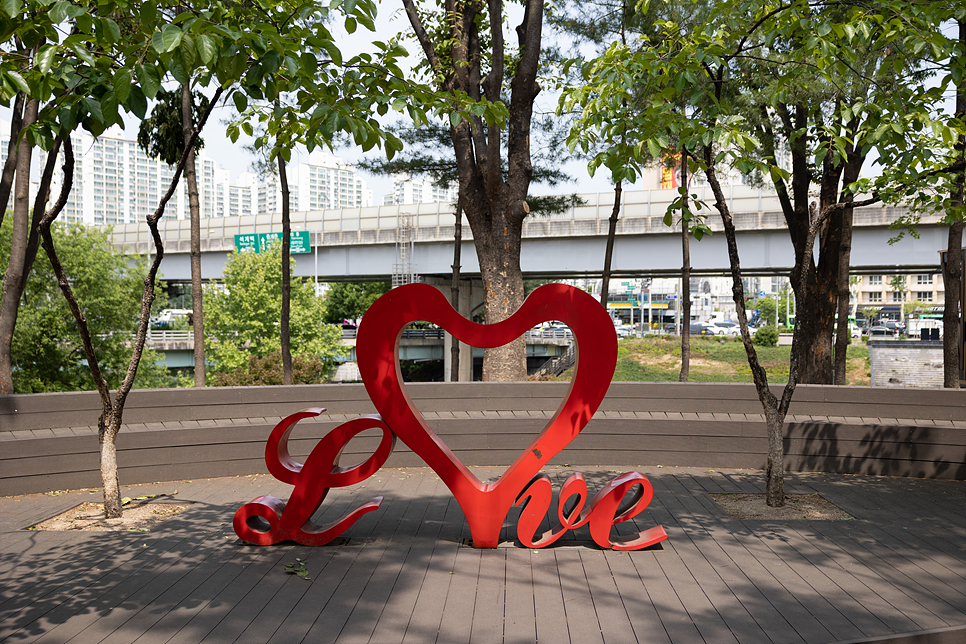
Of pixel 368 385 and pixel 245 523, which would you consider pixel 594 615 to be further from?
pixel 245 523

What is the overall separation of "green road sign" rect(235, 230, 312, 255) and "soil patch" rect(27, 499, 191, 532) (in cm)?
2389

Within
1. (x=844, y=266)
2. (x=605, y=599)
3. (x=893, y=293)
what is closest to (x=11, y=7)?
(x=605, y=599)

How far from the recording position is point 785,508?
7.24 m

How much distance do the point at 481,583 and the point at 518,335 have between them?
79.8 inches

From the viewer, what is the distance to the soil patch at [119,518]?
263 inches

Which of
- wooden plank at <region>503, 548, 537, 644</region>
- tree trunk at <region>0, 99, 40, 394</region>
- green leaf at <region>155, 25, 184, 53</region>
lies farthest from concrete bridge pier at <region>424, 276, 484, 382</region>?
green leaf at <region>155, 25, 184, 53</region>

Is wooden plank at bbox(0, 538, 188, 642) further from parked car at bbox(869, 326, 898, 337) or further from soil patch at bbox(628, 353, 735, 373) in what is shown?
parked car at bbox(869, 326, 898, 337)

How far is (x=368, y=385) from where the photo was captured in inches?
239

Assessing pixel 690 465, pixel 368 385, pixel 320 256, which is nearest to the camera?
pixel 368 385

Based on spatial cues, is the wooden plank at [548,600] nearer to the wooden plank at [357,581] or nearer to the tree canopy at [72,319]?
the wooden plank at [357,581]

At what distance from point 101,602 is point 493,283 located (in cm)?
749

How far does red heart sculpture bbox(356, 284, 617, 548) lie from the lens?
19.7ft

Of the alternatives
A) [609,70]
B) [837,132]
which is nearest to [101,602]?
[609,70]

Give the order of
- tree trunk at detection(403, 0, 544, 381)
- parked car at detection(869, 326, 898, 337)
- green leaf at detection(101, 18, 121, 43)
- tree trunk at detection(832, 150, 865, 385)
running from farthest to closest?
parked car at detection(869, 326, 898, 337) → tree trunk at detection(832, 150, 865, 385) → tree trunk at detection(403, 0, 544, 381) → green leaf at detection(101, 18, 121, 43)
